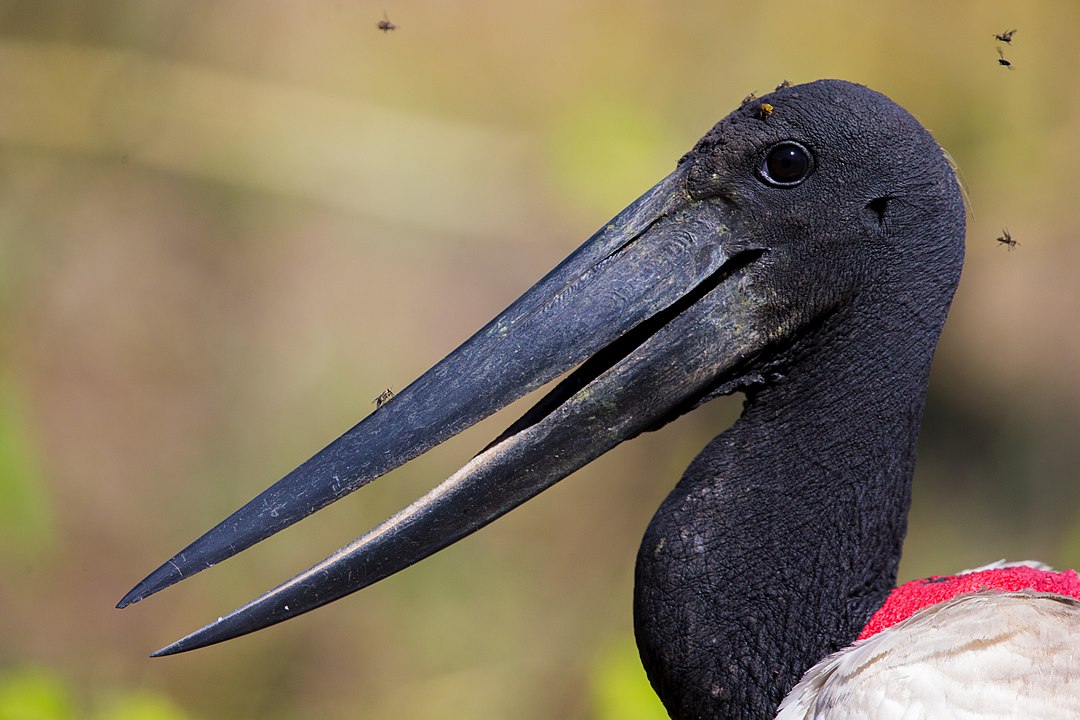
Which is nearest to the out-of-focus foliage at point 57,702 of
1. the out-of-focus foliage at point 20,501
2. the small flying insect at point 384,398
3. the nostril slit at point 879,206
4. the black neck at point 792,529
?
the out-of-focus foliage at point 20,501

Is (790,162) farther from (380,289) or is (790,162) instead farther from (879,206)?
(380,289)

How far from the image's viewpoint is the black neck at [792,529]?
1.96m

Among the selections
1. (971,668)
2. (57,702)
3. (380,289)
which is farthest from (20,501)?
(971,668)

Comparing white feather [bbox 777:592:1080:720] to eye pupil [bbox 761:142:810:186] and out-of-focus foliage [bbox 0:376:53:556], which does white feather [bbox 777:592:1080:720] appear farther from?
out-of-focus foliage [bbox 0:376:53:556]

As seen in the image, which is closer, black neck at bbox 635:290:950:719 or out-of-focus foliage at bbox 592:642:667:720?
black neck at bbox 635:290:950:719

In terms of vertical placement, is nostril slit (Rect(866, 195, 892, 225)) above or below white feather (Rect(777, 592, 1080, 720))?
above

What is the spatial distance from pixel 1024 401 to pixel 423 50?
9.28ft

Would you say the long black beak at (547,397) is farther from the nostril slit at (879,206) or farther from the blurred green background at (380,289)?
the blurred green background at (380,289)

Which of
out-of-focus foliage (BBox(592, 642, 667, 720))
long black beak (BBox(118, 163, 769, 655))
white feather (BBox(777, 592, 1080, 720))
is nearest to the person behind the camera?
white feather (BBox(777, 592, 1080, 720))

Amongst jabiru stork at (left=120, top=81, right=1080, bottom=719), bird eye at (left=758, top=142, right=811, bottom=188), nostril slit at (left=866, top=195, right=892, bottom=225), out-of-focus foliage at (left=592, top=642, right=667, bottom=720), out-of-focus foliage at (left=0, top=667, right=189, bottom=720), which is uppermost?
bird eye at (left=758, top=142, right=811, bottom=188)

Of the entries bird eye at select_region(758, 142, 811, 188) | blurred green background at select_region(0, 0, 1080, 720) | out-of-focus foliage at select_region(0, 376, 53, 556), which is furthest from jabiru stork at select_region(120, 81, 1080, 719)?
out-of-focus foliage at select_region(0, 376, 53, 556)

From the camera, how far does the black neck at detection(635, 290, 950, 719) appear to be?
196 cm

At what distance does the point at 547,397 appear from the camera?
2.02m

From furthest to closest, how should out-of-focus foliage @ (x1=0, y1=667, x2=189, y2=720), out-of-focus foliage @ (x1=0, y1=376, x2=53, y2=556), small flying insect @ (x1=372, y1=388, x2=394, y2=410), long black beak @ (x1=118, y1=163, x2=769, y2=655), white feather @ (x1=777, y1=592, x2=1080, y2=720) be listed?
out-of-focus foliage @ (x1=0, y1=376, x2=53, y2=556) → out-of-focus foliage @ (x1=0, y1=667, x2=189, y2=720) → small flying insect @ (x1=372, y1=388, x2=394, y2=410) → long black beak @ (x1=118, y1=163, x2=769, y2=655) → white feather @ (x1=777, y1=592, x2=1080, y2=720)
